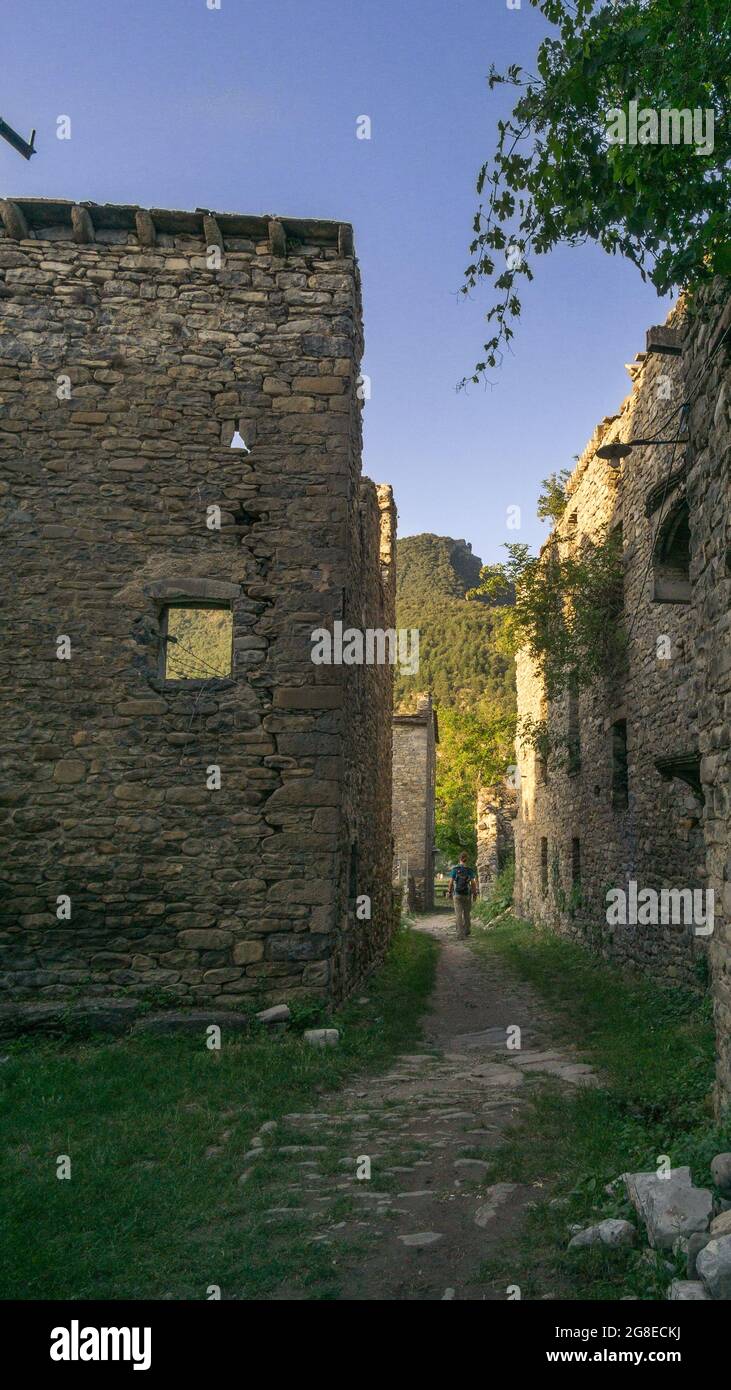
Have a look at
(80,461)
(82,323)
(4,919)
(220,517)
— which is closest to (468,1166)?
(4,919)

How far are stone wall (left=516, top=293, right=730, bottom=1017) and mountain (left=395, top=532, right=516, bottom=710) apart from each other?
36.2m

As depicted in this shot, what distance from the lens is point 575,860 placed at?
14.0 meters

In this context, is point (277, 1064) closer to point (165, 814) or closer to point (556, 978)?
point (165, 814)

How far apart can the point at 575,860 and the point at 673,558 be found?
6.66 m

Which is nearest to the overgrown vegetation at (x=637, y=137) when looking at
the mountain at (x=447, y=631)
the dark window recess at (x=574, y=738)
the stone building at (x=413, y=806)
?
the dark window recess at (x=574, y=738)

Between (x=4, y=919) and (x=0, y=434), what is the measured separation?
4.16m

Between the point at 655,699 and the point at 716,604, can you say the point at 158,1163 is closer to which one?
the point at 716,604

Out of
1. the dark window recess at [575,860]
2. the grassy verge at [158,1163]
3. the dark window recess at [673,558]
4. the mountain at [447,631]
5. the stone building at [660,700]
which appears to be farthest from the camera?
the mountain at [447,631]

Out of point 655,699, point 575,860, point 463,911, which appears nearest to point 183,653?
point 655,699

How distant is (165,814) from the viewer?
7195mm

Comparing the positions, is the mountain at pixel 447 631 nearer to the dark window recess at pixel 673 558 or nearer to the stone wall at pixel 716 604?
the dark window recess at pixel 673 558

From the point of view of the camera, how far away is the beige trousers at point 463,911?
1634 cm

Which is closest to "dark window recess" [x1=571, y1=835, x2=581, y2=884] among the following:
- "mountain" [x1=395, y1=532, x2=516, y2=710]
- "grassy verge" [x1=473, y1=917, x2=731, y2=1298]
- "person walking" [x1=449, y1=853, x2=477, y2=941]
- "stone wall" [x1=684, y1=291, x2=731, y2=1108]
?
"person walking" [x1=449, y1=853, x2=477, y2=941]

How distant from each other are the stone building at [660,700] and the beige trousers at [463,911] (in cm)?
146
